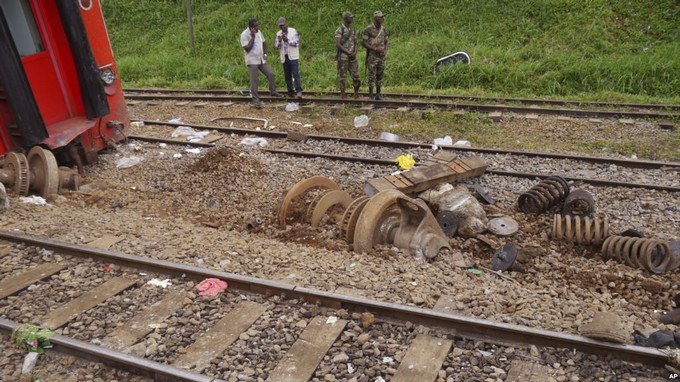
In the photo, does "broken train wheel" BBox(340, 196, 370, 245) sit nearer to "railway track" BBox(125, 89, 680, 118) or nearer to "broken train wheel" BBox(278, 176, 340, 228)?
"broken train wheel" BBox(278, 176, 340, 228)

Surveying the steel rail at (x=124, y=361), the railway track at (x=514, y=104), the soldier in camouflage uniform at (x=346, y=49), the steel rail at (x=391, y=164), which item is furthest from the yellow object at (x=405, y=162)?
the steel rail at (x=124, y=361)

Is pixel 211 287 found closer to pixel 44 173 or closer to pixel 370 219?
pixel 370 219

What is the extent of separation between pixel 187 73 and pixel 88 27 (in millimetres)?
8676

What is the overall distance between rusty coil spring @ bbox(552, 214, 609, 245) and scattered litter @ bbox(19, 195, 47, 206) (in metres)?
6.46

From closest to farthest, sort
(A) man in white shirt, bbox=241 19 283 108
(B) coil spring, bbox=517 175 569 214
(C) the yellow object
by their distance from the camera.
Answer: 1. (B) coil spring, bbox=517 175 569 214
2. (C) the yellow object
3. (A) man in white shirt, bbox=241 19 283 108

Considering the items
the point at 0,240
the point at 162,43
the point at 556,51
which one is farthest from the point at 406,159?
the point at 162,43

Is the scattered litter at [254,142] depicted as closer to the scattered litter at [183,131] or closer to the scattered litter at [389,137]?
the scattered litter at [183,131]

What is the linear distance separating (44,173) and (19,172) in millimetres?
337

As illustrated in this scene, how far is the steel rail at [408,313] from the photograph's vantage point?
353 centimetres

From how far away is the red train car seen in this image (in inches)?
287

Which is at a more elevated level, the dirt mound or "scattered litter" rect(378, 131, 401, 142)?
the dirt mound

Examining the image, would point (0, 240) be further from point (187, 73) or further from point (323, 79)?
point (187, 73)

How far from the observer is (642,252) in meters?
5.13

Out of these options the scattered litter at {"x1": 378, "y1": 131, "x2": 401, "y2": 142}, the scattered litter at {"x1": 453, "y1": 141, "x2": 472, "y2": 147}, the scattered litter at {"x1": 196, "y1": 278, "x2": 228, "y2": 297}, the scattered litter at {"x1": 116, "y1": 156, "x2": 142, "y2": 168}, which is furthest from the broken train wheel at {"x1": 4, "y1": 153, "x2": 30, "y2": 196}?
the scattered litter at {"x1": 453, "y1": 141, "x2": 472, "y2": 147}
